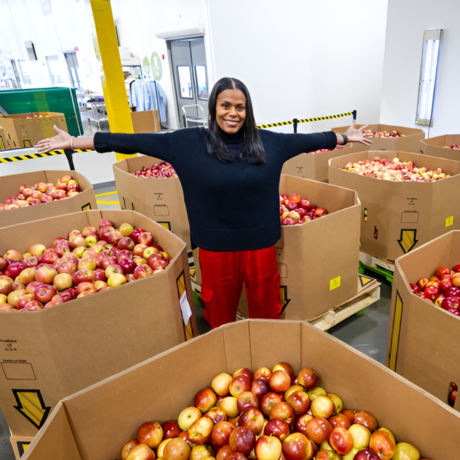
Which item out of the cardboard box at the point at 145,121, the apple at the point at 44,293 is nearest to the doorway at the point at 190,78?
the cardboard box at the point at 145,121

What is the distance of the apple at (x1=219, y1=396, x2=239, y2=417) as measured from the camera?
4.56ft

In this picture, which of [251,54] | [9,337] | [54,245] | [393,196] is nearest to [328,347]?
[9,337]

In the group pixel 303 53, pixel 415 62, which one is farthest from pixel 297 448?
pixel 303 53

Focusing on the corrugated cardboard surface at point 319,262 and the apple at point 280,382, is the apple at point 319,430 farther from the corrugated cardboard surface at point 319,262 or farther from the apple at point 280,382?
the corrugated cardboard surface at point 319,262

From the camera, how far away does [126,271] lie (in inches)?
84.5

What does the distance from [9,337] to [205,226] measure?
101 centimetres

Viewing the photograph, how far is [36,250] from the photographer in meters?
2.36

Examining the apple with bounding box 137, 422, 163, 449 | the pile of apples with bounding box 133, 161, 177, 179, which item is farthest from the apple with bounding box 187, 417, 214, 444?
the pile of apples with bounding box 133, 161, 177, 179

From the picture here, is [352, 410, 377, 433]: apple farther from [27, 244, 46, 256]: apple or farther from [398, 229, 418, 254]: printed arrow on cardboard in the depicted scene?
[398, 229, 418, 254]: printed arrow on cardboard

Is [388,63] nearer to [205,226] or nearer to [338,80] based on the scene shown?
[338,80]

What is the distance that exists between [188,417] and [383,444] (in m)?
0.67

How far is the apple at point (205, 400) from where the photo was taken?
4.61 ft

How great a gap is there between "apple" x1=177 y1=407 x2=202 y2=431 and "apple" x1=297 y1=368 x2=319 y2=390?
16.0 inches

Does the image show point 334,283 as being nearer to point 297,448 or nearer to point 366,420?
point 366,420
